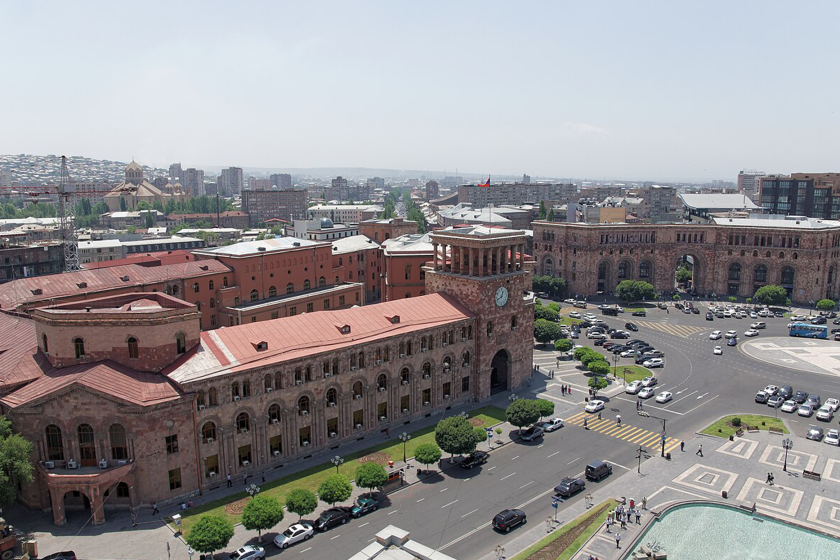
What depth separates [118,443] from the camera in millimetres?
66125

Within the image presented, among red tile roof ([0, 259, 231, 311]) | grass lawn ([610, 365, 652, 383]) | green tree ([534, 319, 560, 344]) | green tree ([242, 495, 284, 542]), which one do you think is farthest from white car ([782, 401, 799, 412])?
red tile roof ([0, 259, 231, 311])

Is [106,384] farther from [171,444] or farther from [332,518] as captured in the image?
[332,518]

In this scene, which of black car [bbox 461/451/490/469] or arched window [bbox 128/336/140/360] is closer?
arched window [bbox 128/336/140/360]

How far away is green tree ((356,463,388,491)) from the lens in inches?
2635

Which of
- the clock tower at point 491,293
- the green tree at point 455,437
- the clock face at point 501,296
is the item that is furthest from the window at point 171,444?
the clock face at point 501,296

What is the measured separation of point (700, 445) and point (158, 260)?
98.7 metres

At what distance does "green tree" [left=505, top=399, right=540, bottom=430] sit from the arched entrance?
18.0m

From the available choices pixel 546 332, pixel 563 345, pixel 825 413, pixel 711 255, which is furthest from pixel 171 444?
pixel 711 255

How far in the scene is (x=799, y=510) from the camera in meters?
68.4

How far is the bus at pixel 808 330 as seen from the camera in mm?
141750

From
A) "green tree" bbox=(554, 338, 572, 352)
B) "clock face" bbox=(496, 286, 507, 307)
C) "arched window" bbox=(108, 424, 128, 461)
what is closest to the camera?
"arched window" bbox=(108, 424, 128, 461)

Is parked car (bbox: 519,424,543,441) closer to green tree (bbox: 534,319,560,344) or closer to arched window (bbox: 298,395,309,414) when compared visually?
arched window (bbox: 298,395,309,414)

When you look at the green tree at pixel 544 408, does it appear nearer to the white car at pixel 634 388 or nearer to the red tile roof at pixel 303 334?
the red tile roof at pixel 303 334

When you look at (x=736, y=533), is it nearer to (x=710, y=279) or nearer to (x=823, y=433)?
(x=823, y=433)
